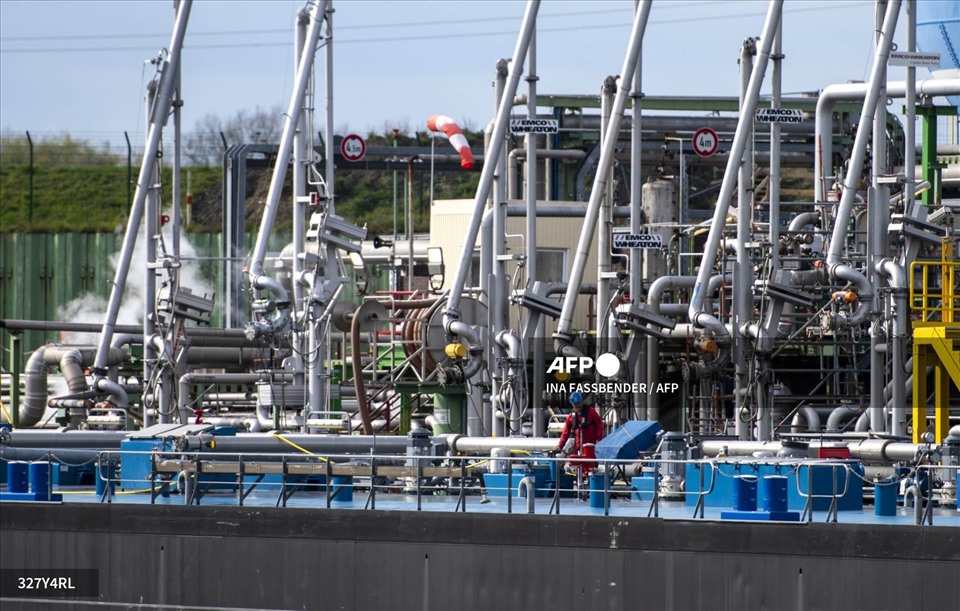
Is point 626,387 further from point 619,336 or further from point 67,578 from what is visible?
point 67,578

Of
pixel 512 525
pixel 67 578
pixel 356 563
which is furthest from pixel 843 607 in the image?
pixel 67 578

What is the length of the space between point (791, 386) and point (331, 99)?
11.6 metres

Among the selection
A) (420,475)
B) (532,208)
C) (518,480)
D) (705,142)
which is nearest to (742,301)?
(532,208)

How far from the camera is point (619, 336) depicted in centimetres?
3044

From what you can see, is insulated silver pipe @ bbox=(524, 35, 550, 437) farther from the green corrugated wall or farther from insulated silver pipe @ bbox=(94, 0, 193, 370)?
the green corrugated wall

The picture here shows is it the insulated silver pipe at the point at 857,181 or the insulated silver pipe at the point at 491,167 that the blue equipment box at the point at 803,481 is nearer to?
the insulated silver pipe at the point at 857,181

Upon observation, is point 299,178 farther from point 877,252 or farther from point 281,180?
point 877,252

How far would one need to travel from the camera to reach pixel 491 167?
30.7 m

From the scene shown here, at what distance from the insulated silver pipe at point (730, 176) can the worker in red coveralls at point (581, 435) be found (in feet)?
23.7

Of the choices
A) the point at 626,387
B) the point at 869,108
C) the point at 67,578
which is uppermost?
the point at 869,108

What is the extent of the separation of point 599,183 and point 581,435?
8.50 meters

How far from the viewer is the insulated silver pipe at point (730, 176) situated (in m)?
29.2

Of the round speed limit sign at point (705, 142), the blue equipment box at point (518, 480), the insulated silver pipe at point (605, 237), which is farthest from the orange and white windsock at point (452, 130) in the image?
the blue equipment box at point (518, 480)

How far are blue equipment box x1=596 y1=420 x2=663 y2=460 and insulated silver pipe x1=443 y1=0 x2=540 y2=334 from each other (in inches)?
322
